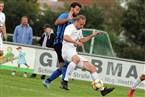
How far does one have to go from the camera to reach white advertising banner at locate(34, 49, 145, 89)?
78.9ft

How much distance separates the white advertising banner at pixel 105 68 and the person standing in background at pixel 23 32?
0.68 m

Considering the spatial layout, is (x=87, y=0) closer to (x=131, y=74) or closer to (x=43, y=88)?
(x=131, y=74)

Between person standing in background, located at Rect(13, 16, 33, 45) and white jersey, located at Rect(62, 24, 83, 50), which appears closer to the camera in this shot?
white jersey, located at Rect(62, 24, 83, 50)

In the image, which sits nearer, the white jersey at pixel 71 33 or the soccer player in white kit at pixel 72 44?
the soccer player in white kit at pixel 72 44

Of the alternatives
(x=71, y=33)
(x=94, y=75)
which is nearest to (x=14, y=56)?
(x=71, y=33)

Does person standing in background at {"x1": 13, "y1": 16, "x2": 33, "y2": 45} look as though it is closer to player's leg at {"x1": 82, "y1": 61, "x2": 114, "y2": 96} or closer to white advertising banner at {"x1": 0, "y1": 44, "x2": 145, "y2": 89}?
white advertising banner at {"x1": 0, "y1": 44, "x2": 145, "y2": 89}

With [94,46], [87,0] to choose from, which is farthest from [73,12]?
[87,0]

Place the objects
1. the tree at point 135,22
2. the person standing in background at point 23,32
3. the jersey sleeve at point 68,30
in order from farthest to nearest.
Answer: the tree at point 135,22, the person standing in background at point 23,32, the jersey sleeve at point 68,30

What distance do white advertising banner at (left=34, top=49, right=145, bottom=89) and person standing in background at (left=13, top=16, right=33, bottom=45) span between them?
2.23 ft

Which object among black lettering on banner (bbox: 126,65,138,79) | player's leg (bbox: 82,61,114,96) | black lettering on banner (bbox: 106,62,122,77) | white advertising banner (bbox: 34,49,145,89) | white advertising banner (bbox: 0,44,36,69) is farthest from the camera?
black lettering on banner (bbox: 126,65,138,79)

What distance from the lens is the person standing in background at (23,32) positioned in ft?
76.6

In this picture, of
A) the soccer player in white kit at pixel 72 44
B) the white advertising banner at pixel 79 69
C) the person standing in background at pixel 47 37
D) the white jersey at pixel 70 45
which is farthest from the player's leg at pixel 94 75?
the white advertising banner at pixel 79 69

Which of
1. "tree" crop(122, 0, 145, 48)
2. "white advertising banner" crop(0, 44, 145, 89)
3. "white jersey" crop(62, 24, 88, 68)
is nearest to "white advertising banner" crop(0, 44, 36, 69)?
"white advertising banner" crop(0, 44, 145, 89)

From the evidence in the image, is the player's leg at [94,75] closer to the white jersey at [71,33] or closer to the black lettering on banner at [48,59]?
the white jersey at [71,33]
